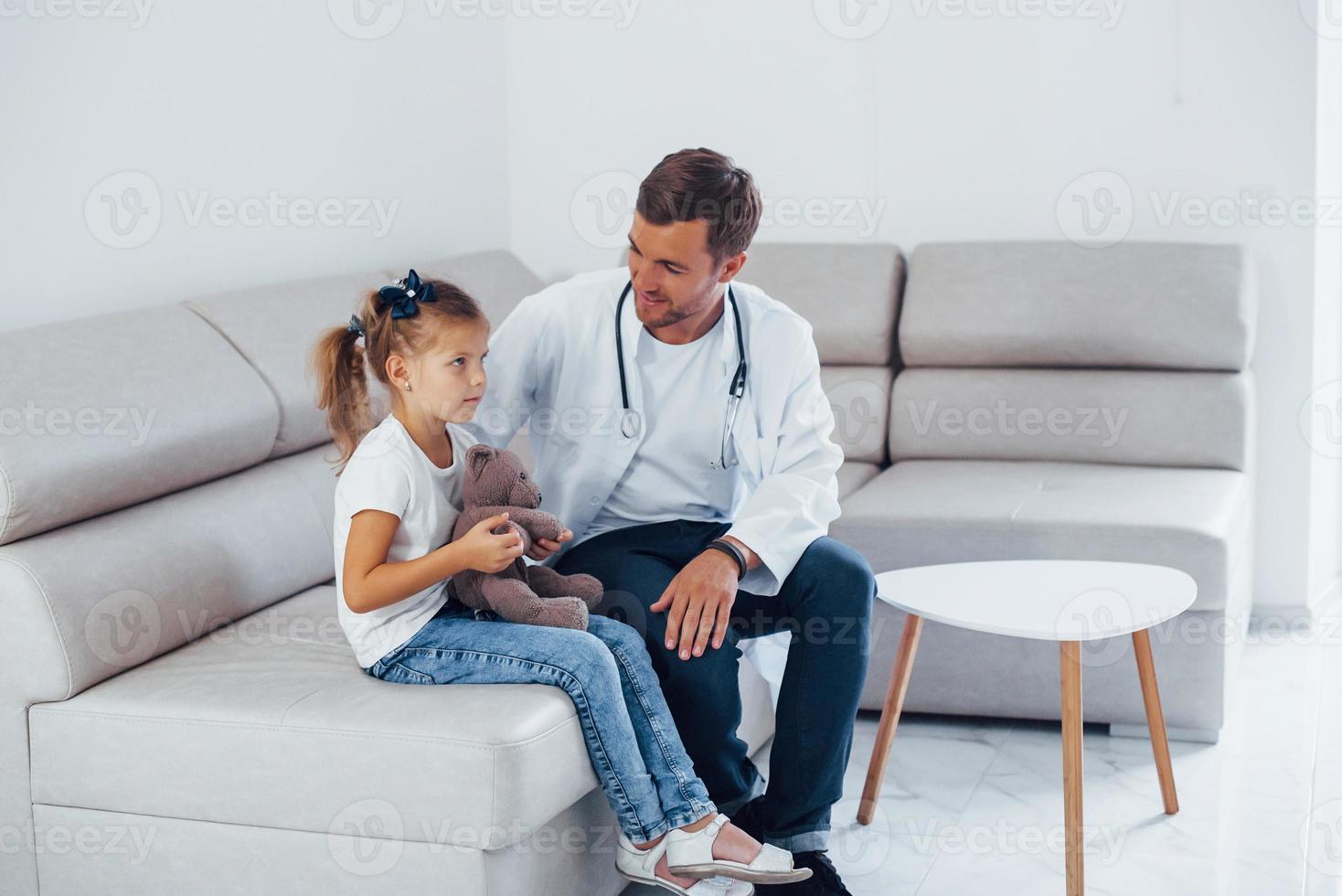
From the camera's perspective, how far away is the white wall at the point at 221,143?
226 centimetres

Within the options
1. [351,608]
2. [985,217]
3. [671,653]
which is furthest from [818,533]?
[985,217]

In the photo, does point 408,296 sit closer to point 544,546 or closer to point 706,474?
point 544,546

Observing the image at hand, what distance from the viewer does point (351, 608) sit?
1812 mm

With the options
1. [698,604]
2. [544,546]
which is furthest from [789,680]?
[544,546]

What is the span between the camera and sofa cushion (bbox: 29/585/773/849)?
67.4 inches

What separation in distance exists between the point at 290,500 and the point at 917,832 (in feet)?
3.74

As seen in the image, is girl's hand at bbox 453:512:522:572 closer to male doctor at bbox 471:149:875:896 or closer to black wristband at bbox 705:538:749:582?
male doctor at bbox 471:149:875:896

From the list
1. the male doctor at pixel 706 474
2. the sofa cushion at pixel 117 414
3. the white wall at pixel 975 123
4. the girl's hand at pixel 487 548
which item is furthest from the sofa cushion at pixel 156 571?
the white wall at pixel 975 123

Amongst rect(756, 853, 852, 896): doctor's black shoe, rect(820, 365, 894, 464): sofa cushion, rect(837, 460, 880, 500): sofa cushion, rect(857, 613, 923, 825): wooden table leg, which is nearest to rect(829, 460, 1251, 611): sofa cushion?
rect(837, 460, 880, 500): sofa cushion

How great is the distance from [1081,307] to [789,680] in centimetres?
137

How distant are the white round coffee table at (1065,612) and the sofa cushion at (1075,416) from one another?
0.59m

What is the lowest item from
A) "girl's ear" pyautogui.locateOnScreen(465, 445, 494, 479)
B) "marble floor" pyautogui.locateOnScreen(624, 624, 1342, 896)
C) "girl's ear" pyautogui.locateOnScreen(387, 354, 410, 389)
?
"marble floor" pyautogui.locateOnScreen(624, 624, 1342, 896)

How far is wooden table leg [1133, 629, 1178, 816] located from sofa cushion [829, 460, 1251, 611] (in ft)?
0.98

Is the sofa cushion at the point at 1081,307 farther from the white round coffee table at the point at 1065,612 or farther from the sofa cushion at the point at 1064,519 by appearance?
the white round coffee table at the point at 1065,612
